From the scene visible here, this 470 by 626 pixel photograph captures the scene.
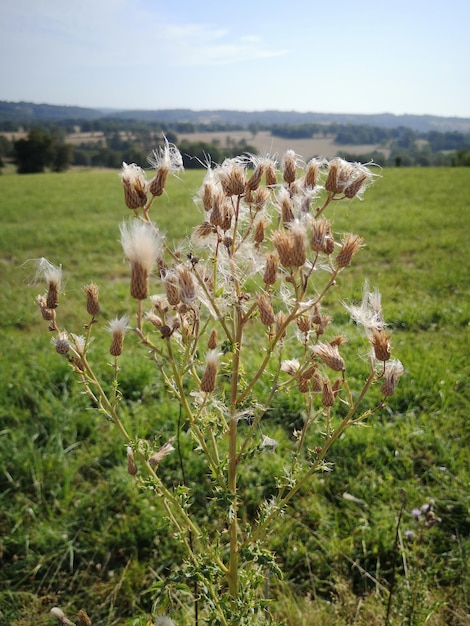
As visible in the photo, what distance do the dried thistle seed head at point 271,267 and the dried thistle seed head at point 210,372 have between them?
0.24m

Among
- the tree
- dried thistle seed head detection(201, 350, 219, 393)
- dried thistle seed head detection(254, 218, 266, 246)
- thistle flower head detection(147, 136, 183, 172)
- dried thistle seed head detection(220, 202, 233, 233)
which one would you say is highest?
thistle flower head detection(147, 136, 183, 172)

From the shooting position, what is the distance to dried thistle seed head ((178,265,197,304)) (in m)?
1.08

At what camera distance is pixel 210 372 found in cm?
119

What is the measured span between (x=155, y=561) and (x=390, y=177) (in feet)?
74.6

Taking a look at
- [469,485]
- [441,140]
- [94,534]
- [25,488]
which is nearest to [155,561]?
[94,534]

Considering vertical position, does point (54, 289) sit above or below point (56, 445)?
above

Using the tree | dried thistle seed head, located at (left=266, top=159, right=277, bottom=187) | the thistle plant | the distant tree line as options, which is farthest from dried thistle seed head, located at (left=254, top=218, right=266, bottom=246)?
the tree

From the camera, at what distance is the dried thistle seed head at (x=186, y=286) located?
42.5 inches

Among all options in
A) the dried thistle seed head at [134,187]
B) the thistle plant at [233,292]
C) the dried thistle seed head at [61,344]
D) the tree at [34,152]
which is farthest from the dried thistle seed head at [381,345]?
the tree at [34,152]

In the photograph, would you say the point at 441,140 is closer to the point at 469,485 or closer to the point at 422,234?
the point at 422,234

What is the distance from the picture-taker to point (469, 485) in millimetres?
3076

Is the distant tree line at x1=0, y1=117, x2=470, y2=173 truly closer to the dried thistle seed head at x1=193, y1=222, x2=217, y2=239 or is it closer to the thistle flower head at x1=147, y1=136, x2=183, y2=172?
the thistle flower head at x1=147, y1=136, x2=183, y2=172

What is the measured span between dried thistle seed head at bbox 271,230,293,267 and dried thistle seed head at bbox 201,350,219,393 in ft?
1.01

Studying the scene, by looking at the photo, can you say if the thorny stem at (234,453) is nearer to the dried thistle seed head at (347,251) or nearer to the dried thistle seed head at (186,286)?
the dried thistle seed head at (186,286)
